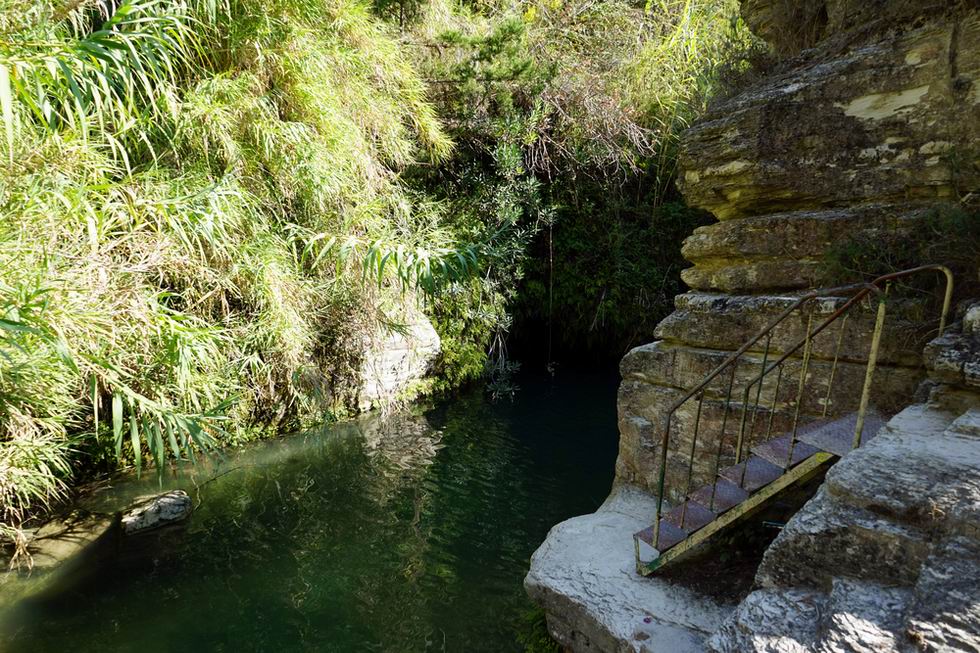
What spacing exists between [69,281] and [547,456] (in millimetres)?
4768

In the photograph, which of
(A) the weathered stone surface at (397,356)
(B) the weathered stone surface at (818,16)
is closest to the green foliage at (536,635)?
(A) the weathered stone surface at (397,356)

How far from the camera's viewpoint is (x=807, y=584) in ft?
6.30

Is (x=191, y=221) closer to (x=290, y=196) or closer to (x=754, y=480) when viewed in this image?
(x=290, y=196)

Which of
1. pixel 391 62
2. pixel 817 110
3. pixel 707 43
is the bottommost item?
pixel 817 110

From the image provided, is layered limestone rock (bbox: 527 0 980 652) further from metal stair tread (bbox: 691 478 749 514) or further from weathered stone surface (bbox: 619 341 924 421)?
metal stair tread (bbox: 691 478 749 514)

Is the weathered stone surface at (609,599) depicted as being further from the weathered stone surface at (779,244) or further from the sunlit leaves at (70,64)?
the sunlit leaves at (70,64)

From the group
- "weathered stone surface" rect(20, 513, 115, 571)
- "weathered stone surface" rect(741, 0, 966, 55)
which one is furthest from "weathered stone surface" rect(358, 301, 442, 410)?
"weathered stone surface" rect(741, 0, 966, 55)

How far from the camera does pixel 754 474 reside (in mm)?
2859

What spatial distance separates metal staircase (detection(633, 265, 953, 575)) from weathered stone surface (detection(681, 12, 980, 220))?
0.66m

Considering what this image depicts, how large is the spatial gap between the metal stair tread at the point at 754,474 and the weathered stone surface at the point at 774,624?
2.91 ft

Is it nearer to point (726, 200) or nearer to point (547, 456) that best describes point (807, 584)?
point (726, 200)

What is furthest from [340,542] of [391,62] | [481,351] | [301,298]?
[391,62]

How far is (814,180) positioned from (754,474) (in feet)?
6.17

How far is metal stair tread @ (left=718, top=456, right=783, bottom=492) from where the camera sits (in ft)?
9.08
